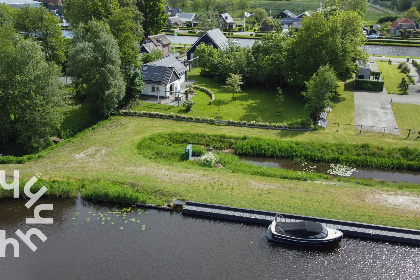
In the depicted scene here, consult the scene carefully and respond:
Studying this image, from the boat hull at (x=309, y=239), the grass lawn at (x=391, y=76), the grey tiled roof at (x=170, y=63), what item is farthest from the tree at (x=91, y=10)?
the boat hull at (x=309, y=239)

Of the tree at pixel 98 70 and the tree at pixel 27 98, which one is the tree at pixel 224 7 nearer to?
the tree at pixel 98 70

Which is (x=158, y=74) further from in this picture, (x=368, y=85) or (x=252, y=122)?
(x=368, y=85)

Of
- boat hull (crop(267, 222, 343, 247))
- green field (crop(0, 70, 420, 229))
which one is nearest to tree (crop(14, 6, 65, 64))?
green field (crop(0, 70, 420, 229))

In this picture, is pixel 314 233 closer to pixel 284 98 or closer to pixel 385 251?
pixel 385 251

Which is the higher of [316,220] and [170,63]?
[170,63]

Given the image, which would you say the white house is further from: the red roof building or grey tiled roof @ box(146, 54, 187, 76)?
the red roof building

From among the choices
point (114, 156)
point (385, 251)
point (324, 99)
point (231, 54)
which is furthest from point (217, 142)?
point (231, 54)

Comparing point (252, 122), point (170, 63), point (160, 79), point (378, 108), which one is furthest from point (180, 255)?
point (170, 63)
